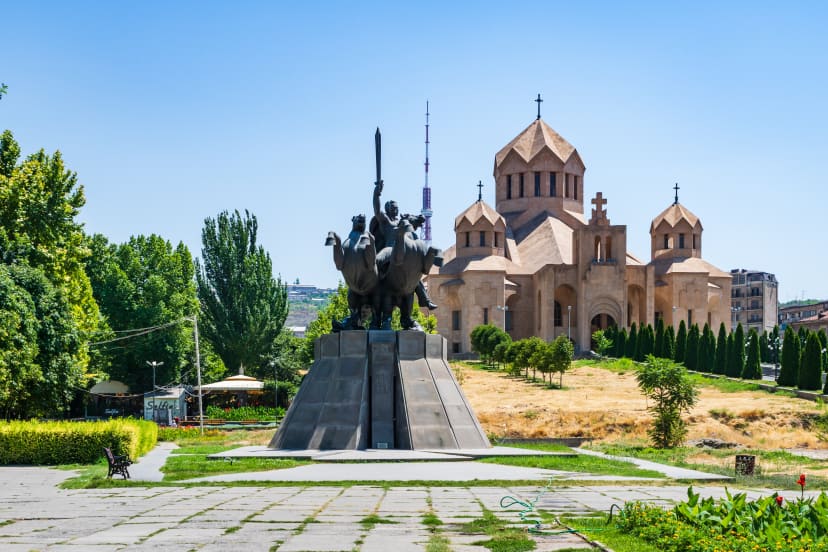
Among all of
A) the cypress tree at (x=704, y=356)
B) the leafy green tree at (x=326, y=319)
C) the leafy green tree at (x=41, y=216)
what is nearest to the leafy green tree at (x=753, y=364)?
the cypress tree at (x=704, y=356)

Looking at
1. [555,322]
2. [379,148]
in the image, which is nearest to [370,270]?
[379,148]

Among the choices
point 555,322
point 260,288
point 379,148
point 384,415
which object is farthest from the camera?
point 555,322

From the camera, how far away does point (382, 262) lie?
20578 mm

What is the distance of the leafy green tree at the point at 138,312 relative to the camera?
1887 inches

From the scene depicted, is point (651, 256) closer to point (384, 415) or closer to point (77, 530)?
point (384, 415)

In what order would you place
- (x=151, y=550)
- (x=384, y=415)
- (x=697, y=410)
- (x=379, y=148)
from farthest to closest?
1. (x=697, y=410)
2. (x=379, y=148)
3. (x=384, y=415)
4. (x=151, y=550)

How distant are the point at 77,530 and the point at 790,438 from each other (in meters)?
23.9

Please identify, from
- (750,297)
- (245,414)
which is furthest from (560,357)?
(750,297)

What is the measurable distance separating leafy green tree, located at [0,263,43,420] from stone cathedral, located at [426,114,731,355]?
42.8m

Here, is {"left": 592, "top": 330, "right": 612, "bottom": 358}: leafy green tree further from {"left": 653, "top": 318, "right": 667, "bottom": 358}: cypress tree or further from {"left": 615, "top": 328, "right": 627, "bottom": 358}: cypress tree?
{"left": 653, "top": 318, "right": 667, "bottom": 358}: cypress tree

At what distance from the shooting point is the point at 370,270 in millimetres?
20172

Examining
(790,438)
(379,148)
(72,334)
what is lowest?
(790,438)

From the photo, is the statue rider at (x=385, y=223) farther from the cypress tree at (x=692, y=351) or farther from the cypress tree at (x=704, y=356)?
the cypress tree at (x=692, y=351)

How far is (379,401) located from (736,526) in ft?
36.4
